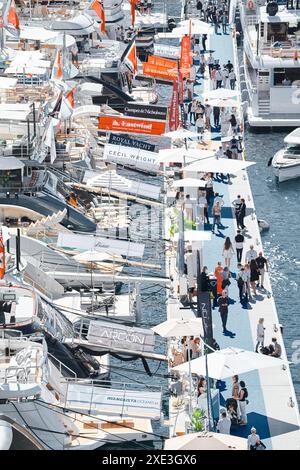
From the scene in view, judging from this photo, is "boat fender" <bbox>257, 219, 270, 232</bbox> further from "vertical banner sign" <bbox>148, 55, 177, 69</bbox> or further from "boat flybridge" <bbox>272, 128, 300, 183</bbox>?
"vertical banner sign" <bbox>148, 55, 177, 69</bbox>

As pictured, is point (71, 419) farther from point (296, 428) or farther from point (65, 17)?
point (65, 17)

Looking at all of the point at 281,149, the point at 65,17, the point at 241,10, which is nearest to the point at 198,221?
the point at 281,149

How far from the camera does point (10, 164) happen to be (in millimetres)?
65000

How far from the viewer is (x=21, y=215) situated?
64.3 meters

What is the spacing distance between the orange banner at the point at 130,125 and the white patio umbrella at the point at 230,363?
3081 centimetres

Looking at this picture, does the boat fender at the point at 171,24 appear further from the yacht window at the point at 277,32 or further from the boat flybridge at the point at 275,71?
the yacht window at the point at 277,32

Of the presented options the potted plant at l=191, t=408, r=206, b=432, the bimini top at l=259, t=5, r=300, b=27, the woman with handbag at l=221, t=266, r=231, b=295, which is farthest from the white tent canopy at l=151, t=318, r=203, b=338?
the bimini top at l=259, t=5, r=300, b=27

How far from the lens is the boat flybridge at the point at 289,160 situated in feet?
246

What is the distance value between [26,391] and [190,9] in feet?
225

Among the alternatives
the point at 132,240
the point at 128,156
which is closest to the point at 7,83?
the point at 128,156

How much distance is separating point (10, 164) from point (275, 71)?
23.7m

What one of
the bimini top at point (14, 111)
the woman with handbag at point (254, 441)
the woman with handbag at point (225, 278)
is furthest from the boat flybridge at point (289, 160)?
the woman with handbag at point (254, 441)
